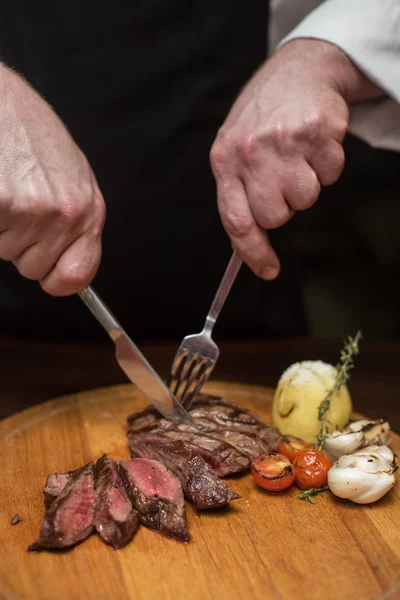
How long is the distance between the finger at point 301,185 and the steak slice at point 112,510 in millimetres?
950

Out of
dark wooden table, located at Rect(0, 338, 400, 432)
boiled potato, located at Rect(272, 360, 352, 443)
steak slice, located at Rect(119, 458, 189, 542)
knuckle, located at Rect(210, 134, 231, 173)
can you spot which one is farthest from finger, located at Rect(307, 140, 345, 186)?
steak slice, located at Rect(119, 458, 189, 542)

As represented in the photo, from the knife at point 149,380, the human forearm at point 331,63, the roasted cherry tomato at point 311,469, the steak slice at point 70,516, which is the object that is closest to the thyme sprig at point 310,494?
the roasted cherry tomato at point 311,469

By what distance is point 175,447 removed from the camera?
2041mm

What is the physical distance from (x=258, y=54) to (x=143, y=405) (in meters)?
1.61

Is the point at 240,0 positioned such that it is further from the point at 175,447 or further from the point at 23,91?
the point at 175,447

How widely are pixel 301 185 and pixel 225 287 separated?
0.40m

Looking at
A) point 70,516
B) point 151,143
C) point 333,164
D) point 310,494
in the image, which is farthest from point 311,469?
point 151,143

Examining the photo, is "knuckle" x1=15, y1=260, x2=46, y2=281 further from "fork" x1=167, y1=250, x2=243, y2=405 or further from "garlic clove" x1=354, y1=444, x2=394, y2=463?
"garlic clove" x1=354, y1=444, x2=394, y2=463

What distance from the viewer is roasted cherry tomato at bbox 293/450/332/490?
77.1 inches

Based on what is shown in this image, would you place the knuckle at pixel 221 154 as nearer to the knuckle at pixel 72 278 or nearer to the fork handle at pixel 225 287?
the fork handle at pixel 225 287

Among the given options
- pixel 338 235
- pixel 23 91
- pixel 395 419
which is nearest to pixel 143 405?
pixel 395 419

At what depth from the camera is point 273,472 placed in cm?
194

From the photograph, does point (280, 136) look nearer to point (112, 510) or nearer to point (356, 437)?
point (356, 437)

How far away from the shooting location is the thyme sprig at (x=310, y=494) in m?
1.93
